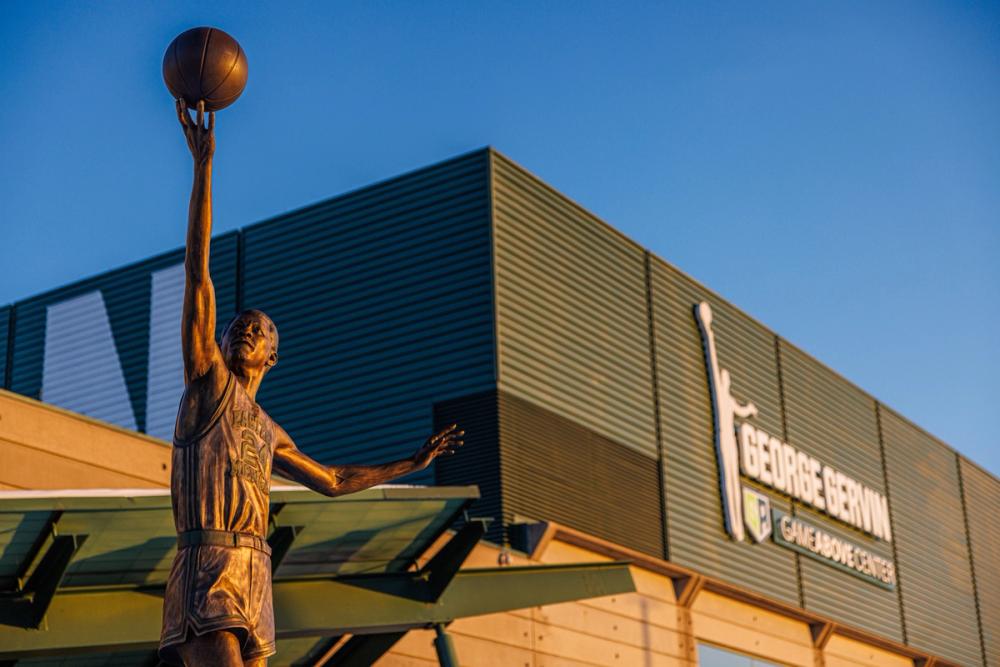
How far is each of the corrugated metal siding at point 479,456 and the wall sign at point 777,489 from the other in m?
7.87

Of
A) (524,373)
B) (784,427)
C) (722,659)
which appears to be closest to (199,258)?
(524,373)

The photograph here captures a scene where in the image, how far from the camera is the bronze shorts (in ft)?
16.5

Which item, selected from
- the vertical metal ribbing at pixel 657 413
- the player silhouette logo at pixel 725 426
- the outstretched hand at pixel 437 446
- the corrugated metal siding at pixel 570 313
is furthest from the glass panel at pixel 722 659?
the outstretched hand at pixel 437 446

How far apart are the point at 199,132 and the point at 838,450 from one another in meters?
32.3

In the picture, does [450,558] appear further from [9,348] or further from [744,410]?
[9,348]

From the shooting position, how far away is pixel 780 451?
1275 inches

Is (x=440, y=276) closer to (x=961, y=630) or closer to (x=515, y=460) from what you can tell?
(x=515, y=460)

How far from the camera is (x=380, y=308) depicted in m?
25.5

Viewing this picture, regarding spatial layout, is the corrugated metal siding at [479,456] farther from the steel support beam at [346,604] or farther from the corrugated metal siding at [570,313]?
the steel support beam at [346,604]

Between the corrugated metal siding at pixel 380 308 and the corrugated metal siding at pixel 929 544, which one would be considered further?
the corrugated metal siding at pixel 929 544

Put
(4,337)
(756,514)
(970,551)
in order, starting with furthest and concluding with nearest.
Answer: (970,551) → (756,514) → (4,337)

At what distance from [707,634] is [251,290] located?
425 inches

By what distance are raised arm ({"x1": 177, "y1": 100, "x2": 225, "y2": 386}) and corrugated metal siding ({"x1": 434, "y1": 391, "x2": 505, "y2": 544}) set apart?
1783 centimetres

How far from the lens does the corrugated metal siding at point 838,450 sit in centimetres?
3319
